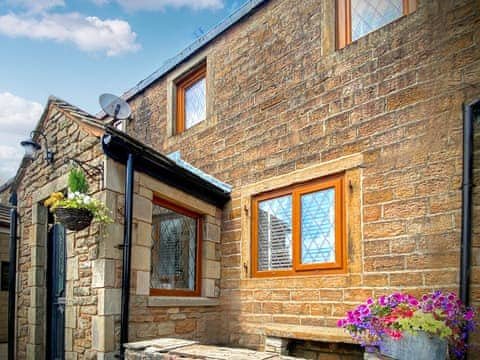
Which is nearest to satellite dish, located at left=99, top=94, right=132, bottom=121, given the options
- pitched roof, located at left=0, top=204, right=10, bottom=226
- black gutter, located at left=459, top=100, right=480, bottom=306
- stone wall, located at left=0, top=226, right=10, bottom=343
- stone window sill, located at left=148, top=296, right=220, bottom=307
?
stone window sill, located at left=148, top=296, right=220, bottom=307

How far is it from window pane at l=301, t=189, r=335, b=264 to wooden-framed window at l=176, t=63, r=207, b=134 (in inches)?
104

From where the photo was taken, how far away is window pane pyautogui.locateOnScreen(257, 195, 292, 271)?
5.29 m

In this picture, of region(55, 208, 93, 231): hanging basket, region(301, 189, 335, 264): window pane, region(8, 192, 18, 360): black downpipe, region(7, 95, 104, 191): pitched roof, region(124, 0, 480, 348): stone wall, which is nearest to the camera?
region(124, 0, 480, 348): stone wall

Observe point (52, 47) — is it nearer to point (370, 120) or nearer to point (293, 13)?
point (293, 13)

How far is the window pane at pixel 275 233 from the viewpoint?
17.3 feet

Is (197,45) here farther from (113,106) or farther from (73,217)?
(73,217)

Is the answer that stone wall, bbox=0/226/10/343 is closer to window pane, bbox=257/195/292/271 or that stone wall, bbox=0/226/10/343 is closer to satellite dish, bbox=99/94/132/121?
→ satellite dish, bbox=99/94/132/121

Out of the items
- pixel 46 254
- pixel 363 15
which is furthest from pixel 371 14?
pixel 46 254

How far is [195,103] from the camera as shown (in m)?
7.25

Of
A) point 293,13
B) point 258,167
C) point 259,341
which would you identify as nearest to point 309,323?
point 259,341

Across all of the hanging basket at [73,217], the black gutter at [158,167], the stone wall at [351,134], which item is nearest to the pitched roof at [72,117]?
the black gutter at [158,167]

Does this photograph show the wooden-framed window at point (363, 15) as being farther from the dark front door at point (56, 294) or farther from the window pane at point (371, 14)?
the dark front door at point (56, 294)

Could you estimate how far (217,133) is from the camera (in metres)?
6.46

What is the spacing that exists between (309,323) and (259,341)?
83 cm
